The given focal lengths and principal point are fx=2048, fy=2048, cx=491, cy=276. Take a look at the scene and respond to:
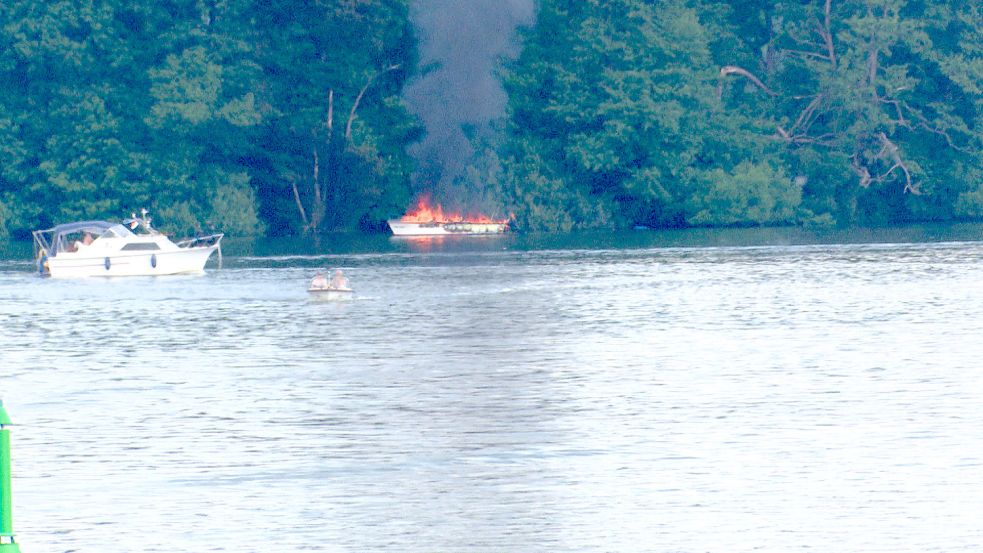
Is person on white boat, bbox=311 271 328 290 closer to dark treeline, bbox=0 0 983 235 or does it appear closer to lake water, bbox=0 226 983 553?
lake water, bbox=0 226 983 553

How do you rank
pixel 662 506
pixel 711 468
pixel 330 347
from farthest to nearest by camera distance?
pixel 330 347
pixel 711 468
pixel 662 506

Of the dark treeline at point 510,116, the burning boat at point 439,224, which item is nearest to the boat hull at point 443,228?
the burning boat at point 439,224

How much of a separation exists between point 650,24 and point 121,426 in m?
86.6

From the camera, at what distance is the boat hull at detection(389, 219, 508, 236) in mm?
110750

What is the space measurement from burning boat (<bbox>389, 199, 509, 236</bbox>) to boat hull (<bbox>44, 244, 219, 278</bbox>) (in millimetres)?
38583

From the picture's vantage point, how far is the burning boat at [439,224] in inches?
4363

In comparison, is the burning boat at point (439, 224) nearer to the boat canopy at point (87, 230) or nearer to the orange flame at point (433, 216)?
the orange flame at point (433, 216)

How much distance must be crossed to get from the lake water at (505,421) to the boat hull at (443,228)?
2224 inches

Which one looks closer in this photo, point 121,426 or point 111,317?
point 121,426

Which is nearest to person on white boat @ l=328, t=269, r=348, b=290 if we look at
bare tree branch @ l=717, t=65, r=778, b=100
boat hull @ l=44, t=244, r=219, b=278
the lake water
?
the lake water

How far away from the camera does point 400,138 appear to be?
4429 inches

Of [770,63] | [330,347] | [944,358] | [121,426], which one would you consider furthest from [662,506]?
[770,63]

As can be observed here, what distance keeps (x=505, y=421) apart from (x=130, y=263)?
4898cm

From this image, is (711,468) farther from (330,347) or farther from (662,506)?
(330,347)
